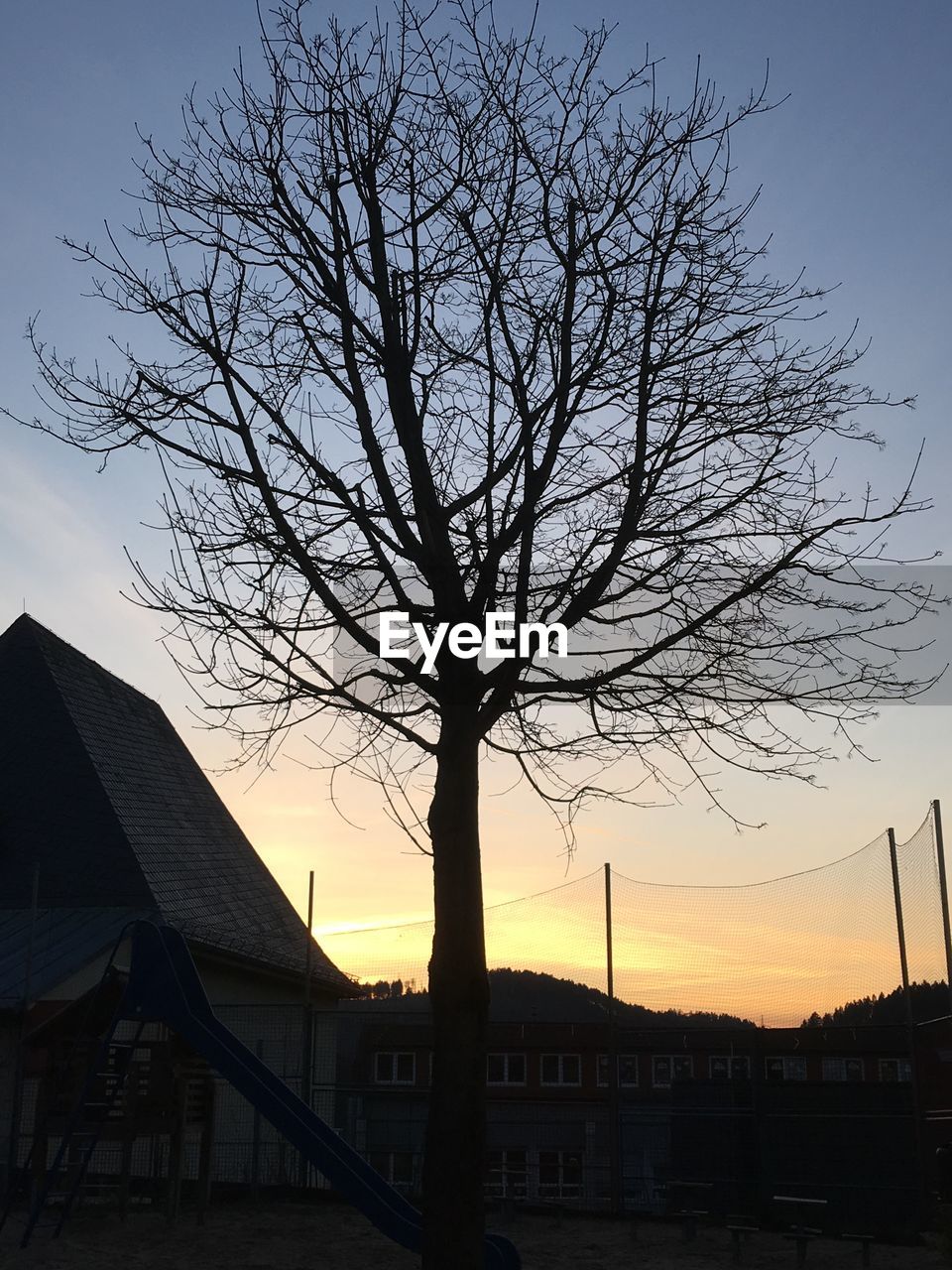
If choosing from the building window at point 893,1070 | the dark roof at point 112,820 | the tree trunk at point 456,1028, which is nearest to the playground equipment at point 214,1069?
the tree trunk at point 456,1028

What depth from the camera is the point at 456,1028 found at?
21.7 feet

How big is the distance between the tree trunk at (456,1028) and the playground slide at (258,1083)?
6.59 feet

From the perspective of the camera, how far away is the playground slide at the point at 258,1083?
30.1 feet

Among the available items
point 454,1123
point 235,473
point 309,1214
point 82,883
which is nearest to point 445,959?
point 454,1123

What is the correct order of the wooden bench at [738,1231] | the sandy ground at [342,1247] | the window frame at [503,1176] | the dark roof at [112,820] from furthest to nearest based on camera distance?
the dark roof at [112,820], the window frame at [503,1176], the wooden bench at [738,1231], the sandy ground at [342,1247]

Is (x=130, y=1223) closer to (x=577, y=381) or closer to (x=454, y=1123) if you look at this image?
(x=454, y=1123)

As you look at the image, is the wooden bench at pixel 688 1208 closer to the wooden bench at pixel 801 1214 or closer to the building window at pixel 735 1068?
the wooden bench at pixel 801 1214

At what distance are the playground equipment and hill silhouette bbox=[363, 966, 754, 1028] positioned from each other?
121 inches

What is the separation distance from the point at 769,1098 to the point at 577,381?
8692 millimetres

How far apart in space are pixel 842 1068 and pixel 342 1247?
8884 mm

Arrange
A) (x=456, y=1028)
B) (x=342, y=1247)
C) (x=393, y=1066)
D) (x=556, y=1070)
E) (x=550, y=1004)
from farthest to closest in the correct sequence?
(x=556, y=1070) → (x=393, y=1066) → (x=550, y=1004) → (x=342, y=1247) → (x=456, y=1028)

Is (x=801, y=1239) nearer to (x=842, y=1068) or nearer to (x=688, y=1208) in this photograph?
(x=688, y=1208)

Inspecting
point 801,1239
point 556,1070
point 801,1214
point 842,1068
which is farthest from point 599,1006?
point 556,1070
